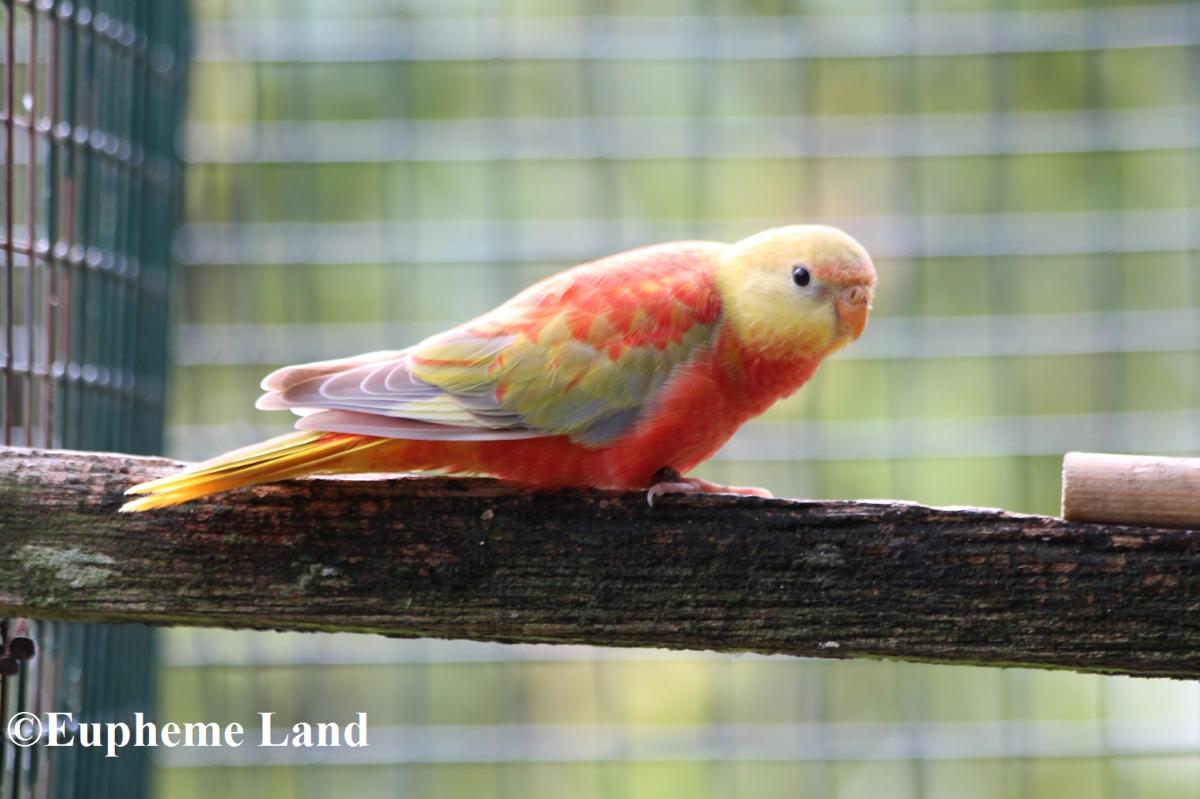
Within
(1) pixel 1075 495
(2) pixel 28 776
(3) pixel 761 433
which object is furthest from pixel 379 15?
(1) pixel 1075 495

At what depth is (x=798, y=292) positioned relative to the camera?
1.77 m

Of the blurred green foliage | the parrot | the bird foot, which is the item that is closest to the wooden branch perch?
the bird foot

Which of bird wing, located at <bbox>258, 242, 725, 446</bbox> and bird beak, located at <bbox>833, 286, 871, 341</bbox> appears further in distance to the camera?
bird beak, located at <bbox>833, 286, 871, 341</bbox>

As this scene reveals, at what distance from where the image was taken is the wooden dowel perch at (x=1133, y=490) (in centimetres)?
136

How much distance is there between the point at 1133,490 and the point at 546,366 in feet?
2.31

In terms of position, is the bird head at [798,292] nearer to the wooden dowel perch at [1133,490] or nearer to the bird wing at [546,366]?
the bird wing at [546,366]

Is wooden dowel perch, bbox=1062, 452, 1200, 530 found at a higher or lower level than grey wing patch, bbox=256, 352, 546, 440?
lower

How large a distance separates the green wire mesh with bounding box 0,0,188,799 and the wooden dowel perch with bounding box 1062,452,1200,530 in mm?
1242

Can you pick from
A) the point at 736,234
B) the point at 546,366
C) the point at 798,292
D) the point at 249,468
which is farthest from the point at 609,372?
the point at 736,234

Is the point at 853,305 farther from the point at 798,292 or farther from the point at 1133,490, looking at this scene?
the point at 1133,490

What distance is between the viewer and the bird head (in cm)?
176

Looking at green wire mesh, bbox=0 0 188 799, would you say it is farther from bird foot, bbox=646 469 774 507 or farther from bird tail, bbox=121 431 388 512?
bird foot, bbox=646 469 774 507

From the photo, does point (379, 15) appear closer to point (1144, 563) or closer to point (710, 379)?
point (710, 379)

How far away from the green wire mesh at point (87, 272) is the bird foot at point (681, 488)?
0.81 meters
